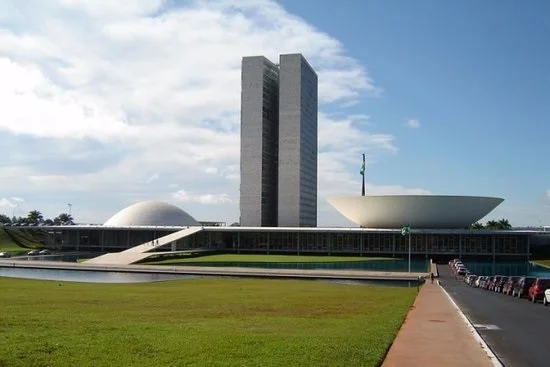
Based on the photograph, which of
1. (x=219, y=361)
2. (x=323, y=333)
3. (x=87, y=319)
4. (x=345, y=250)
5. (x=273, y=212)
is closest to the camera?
(x=219, y=361)

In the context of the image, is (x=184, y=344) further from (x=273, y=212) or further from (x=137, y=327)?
(x=273, y=212)

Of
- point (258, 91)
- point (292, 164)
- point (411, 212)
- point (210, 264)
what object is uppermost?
point (258, 91)

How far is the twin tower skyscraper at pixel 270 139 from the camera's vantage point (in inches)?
4921

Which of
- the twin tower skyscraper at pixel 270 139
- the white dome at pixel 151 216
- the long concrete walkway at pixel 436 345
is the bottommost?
the long concrete walkway at pixel 436 345

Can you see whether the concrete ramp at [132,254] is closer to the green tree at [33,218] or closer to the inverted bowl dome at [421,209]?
the inverted bowl dome at [421,209]

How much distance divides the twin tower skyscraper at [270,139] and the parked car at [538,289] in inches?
3785

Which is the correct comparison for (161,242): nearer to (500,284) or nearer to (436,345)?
(500,284)

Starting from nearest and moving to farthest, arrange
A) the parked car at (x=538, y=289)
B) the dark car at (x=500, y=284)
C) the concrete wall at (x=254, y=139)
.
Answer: the parked car at (x=538, y=289), the dark car at (x=500, y=284), the concrete wall at (x=254, y=139)

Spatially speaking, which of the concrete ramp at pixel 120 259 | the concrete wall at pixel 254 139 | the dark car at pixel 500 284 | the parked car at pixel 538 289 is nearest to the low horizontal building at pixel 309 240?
the concrete wall at pixel 254 139

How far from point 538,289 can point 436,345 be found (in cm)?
1879

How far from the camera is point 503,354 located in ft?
41.6

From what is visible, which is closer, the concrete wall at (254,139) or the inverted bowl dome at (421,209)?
the inverted bowl dome at (421,209)

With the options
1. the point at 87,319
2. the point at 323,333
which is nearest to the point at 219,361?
the point at 323,333

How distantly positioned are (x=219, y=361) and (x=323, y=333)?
14.9 feet
